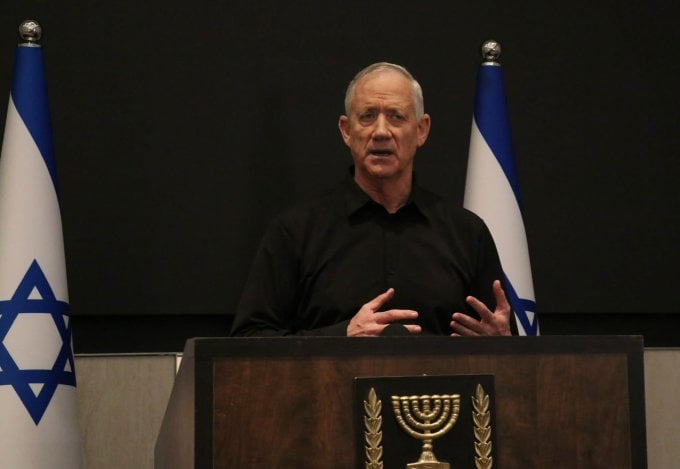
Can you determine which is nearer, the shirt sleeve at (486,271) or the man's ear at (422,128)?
the shirt sleeve at (486,271)

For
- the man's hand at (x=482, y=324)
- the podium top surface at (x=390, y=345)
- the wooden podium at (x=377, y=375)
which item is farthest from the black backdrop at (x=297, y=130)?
the podium top surface at (x=390, y=345)

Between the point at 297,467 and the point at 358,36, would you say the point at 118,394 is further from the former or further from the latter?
the point at 297,467

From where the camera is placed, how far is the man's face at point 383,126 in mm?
2639

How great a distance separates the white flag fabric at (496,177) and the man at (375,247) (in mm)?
700

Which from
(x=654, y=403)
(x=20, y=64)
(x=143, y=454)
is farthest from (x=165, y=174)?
(x=654, y=403)

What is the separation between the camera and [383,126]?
2.63 meters

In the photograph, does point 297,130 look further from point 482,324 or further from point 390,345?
point 390,345

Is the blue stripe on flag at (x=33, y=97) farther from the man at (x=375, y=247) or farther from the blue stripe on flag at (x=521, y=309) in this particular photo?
the blue stripe on flag at (x=521, y=309)

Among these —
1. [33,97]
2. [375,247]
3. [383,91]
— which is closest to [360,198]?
[375,247]

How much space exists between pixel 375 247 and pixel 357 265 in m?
0.07

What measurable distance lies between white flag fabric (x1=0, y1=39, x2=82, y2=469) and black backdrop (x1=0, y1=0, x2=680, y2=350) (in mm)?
319

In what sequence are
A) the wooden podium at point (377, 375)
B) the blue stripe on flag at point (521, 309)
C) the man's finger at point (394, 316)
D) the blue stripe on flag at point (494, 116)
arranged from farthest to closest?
1. the blue stripe on flag at point (494, 116)
2. the blue stripe on flag at point (521, 309)
3. the man's finger at point (394, 316)
4. the wooden podium at point (377, 375)

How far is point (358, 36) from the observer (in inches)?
144

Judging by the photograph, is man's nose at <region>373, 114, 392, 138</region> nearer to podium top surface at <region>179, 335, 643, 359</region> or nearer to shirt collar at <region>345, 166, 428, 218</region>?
shirt collar at <region>345, 166, 428, 218</region>
